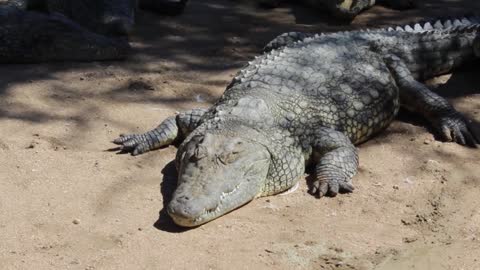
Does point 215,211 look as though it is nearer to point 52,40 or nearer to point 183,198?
point 183,198

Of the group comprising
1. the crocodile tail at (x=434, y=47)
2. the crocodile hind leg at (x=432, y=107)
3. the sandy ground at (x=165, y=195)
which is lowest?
the sandy ground at (x=165, y=195)

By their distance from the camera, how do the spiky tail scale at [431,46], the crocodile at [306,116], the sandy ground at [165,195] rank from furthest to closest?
the spiky tail scale at [431,46] < the crocodile at [306,116] < the sandy ground at [165,195]

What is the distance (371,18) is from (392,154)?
309cm

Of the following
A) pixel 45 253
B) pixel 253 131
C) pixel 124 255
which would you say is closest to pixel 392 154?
pixel 253 131

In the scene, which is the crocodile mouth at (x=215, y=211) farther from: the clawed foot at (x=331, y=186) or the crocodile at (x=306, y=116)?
the clawed foot at (x=331, y=186)

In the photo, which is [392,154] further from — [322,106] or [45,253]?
[45,253]

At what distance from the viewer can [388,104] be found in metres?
5.83

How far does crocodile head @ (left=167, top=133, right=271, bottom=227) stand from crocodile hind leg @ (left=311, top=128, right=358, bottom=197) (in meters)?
0.39

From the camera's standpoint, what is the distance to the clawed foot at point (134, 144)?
5.40 metres

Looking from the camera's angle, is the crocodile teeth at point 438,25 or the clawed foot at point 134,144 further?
the crocodile teeth at point 438,25

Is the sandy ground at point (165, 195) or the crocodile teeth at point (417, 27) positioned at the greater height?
the crocodile teeth at point (417, 27)

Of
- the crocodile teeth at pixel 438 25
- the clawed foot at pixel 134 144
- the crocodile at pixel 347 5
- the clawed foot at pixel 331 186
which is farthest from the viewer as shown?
the crocodile at pixel 347 5

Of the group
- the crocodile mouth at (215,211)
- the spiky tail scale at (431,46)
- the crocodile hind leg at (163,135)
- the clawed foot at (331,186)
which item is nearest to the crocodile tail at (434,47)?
the spiky tail scale at (431,46)

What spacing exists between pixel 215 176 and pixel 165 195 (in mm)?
416
